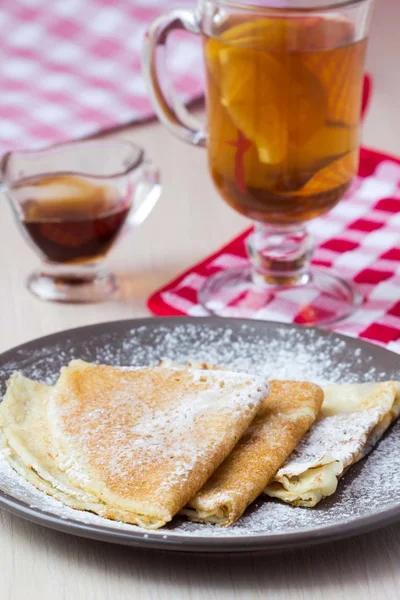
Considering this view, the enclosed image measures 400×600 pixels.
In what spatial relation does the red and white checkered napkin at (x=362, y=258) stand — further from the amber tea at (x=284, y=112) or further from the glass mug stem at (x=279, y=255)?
the amber tea at (x=284, y=112)

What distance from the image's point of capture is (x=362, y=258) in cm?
171

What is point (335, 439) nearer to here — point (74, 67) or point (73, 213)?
point (73, 213)

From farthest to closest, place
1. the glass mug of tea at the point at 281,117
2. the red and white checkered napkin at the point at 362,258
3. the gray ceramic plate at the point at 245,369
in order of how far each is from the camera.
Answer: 1. the red and white checkered napkin at the point at 362,258
2. the glass mug of tea at the point at 281,117
3. the gray ceramic plate at the point at 245,369

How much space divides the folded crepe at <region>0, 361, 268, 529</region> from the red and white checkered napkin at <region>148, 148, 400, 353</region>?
401 mm

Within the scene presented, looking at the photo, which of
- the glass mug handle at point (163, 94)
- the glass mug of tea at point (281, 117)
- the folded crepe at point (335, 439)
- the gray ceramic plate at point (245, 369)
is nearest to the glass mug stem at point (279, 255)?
the glass mug of tea at point (281, 117)

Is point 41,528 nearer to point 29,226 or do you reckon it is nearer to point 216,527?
point 216,527

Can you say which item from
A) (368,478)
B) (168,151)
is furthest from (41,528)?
(168,151)

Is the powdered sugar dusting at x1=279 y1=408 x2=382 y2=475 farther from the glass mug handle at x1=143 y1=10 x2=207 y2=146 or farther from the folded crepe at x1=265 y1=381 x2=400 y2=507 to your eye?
the glass mug handle at x1=143 y1=10 x2=207 y2=146

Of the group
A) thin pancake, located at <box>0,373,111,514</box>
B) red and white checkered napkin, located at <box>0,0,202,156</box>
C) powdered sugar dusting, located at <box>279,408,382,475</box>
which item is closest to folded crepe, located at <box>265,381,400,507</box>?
powdered sugar dusting, located at <box>279,408,382,475</box>

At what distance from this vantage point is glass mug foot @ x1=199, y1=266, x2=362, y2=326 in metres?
1.53

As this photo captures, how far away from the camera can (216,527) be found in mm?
948

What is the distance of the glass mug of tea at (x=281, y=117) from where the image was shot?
1391 millimetres

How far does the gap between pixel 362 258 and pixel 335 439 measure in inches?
26.8

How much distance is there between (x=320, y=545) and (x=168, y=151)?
1.26 m
